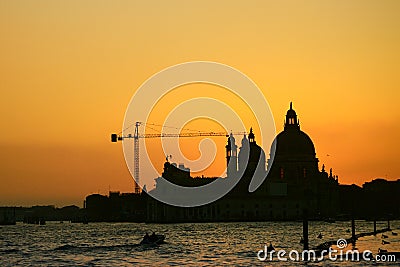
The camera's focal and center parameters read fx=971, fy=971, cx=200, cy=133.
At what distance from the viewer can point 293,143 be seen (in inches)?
6152

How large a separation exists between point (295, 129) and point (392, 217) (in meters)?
32.2

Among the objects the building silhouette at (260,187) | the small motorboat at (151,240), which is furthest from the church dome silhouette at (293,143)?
the small motorboat at (151,240)

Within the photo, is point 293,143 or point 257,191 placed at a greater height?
point 293,143

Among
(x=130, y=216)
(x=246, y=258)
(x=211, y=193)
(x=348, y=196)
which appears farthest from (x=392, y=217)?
(x=246, y=258)

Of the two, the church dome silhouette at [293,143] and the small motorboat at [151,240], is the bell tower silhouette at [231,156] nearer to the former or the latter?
the church dome silhouette at [293,143]

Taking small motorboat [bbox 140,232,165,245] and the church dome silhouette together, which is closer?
small motorboat [bbox 140,232,165,245]

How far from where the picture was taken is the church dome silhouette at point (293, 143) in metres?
156

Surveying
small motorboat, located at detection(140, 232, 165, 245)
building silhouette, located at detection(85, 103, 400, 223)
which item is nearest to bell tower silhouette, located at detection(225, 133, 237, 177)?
building silhouette, located at detection(85, 103, 400, 223)

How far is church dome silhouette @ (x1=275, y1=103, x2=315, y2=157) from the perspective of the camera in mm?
156375

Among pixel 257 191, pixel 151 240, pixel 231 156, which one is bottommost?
pixel 151 240

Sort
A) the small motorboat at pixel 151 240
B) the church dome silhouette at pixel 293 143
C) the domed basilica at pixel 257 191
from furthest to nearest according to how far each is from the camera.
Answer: the domed basilica at pixel 257 191
the church dome silhouette at pixel 293 143
the small motorboat at pixel 151 240

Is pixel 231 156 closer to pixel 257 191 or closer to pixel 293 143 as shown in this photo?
pixel 257 191

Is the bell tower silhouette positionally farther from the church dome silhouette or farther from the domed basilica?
the church dome silhouette

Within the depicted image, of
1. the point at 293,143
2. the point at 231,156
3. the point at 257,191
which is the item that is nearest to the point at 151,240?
the point at 293,143
